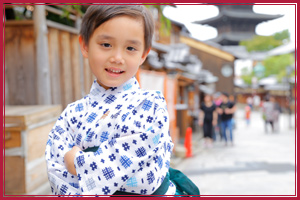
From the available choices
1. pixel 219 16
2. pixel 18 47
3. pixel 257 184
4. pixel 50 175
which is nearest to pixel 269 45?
pixel 219 16

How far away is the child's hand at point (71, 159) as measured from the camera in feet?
4.34

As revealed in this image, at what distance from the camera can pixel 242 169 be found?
6.57 metres

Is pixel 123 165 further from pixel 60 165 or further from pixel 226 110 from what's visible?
pixel 226 110

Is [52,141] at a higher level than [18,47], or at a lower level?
lower

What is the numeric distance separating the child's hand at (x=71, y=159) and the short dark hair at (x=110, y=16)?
1.84 ft

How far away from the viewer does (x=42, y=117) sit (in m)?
3.63

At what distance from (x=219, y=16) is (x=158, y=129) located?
44.2 m

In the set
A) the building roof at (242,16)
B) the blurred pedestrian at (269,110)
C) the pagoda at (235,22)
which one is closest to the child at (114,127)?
the blurred pedestrian at (269,110)

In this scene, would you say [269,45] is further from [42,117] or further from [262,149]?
[42,117]

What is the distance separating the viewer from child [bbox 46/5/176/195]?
4.23 feet

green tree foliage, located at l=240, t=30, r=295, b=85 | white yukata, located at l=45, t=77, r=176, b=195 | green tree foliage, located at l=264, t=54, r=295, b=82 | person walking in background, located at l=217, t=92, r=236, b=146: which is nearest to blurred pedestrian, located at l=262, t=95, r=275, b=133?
person walking in background, located at l=217, t=92, r=236, b=146

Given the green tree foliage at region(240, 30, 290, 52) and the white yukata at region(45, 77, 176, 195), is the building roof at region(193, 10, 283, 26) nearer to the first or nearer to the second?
the green tree foliage at region(240, 30, 290, 52)

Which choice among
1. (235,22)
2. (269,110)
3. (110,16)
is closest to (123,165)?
(110,16)

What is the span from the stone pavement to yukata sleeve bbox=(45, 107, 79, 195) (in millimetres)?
3846
